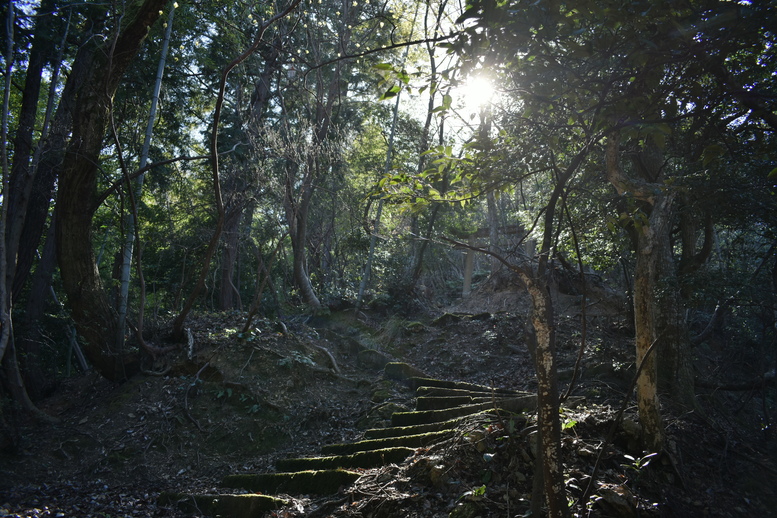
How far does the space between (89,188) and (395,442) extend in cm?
602

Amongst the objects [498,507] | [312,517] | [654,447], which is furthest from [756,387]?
[312,517]

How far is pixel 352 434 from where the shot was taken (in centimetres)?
717

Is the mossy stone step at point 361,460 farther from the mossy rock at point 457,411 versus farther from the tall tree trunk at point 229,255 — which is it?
the tall tree trunk at point 229,255

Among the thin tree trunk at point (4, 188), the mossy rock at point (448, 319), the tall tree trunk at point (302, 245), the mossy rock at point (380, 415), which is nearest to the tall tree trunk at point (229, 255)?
the tall tree trunk at point (302, 245)

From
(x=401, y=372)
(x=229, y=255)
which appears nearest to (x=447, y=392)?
(x=401, y=372)

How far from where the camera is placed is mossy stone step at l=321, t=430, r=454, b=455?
5.09 metres

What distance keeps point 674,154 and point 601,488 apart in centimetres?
558

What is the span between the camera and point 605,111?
11.2 feet

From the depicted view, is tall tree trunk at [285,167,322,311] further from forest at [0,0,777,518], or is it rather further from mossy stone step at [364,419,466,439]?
mossy stone step at [364,419,466,439]

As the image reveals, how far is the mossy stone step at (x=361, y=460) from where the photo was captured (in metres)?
5.02

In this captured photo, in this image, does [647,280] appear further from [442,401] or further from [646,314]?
[442,401]

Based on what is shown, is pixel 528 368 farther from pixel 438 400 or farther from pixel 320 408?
pixel 320 408

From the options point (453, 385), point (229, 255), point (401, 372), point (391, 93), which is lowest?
point (453, 385)

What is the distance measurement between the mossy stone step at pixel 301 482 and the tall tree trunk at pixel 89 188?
13.4ft
